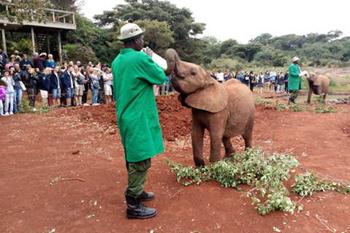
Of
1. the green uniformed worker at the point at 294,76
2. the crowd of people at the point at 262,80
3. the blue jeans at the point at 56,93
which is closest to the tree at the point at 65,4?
the crowd of people at the point at 262,80

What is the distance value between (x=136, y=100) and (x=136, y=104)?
4cm

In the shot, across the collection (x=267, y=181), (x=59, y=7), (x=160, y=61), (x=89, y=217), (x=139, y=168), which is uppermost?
(x=59, y=7)

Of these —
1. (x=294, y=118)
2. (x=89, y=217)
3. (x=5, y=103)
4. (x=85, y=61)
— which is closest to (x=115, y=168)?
(x=89, y=217)

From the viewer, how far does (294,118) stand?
1104 cm

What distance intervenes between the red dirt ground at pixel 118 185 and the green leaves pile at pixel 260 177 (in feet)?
0.44

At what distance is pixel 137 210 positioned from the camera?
13.8 feet

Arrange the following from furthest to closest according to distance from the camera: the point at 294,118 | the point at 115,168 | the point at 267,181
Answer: the point at 294,118
the point at 115,168
the point at 267,181

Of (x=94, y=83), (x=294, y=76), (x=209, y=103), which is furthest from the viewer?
(x=94, y=83)

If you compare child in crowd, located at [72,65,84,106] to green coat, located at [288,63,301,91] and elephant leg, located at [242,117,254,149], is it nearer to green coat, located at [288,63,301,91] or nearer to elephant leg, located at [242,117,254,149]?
green coat, located at [288,63,301,91]

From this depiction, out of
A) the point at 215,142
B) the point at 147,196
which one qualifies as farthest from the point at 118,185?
the point at 215,142

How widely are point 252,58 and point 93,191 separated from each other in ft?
175

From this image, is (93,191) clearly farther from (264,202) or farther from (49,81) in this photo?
(49,81)

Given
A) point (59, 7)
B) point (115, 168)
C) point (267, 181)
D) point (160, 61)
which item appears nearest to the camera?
point (160, 61)

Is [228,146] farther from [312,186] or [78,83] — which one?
[78,83]
